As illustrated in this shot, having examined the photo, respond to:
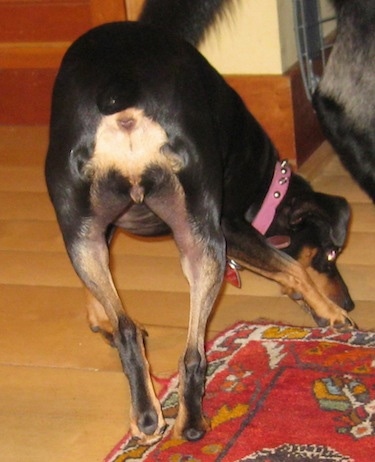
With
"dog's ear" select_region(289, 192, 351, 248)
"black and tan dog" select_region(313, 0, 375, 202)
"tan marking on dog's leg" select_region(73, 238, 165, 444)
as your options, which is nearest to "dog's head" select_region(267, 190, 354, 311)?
"dog's ear" select_region(289, 192, 351, 248)

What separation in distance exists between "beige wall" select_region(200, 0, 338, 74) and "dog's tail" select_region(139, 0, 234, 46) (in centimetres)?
103

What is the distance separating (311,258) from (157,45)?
2.80 ft

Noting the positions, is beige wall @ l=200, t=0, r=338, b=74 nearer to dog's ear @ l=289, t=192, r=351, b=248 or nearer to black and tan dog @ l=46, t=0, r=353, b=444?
dog's ear @ l=289, t=192, r=351, b=248

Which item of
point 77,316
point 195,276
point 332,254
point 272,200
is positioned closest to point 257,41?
point 272,200

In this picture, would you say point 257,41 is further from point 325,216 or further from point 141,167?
point 141,167

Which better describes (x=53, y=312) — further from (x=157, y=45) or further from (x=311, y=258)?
(x=157, y=45)

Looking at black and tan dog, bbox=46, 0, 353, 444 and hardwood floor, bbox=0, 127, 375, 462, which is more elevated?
black and tan dog, bbox=46, 0, 353, 444

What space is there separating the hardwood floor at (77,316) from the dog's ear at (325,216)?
0.73 ft

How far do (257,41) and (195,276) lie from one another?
1647 millimetres

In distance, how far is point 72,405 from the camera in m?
2.24

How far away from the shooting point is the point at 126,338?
2035mm

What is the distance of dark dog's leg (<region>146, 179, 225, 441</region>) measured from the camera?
6.56ft

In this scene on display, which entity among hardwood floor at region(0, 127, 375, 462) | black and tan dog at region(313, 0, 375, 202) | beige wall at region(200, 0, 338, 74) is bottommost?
hardwood floor at region(0, 127, 375, 462)

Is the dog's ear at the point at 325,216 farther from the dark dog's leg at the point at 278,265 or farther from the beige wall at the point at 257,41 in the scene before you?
the beige wall at the point at 257,41
